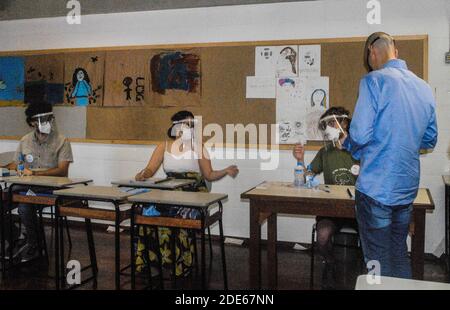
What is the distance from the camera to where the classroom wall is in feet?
12.2

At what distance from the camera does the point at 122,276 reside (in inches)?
127

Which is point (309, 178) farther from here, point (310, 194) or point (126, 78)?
point (126, 78)

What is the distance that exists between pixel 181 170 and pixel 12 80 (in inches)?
113

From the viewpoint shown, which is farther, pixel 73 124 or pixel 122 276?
pixel 73 124

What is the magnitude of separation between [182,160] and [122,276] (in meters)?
1.02

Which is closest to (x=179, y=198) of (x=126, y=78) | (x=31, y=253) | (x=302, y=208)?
(x=302, y=208)

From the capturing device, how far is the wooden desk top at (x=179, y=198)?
2.45 metres

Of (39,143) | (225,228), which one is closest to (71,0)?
(39,143)

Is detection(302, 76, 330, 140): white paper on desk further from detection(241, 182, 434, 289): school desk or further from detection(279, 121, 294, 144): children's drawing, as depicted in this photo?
detection(241, 182, 434, 289): school desk

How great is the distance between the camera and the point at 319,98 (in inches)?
157

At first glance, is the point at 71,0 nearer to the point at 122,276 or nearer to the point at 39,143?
the point at 39,143

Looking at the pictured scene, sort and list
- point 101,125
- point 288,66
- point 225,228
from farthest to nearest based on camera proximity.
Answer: point 101,125 → point 225,228 → point 288,66
